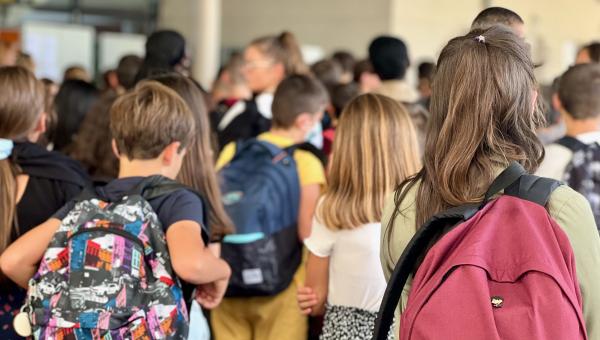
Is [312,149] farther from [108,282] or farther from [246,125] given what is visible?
[108,282]

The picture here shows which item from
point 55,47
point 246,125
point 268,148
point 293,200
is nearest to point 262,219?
point 293,200

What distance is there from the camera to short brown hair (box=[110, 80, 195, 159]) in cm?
291

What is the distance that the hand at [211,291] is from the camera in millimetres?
2992

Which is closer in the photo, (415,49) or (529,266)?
(529,266)

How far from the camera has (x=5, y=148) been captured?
3.08m

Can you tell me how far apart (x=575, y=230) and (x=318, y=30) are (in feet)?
44.5

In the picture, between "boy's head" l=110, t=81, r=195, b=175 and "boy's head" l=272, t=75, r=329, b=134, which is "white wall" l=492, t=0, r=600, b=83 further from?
"boy's head" l=110, t=81, r=195, b=175

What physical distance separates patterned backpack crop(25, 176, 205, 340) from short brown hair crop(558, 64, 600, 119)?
2.04 m

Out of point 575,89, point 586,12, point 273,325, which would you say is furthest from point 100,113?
point 586,12

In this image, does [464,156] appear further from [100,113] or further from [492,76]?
[100,113]

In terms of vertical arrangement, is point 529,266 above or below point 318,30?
above

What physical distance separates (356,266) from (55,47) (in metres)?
10.3

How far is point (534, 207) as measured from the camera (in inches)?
72.2

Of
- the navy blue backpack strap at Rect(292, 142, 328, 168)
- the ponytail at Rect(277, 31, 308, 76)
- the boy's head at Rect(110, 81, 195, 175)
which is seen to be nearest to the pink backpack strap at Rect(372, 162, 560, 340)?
the boy's head at Rect(110, 81, 195, 175)
